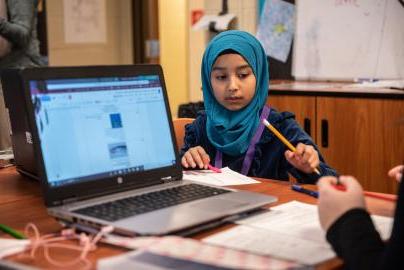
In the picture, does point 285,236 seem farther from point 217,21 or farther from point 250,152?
point 217,21

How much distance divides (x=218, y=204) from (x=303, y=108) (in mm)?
2132

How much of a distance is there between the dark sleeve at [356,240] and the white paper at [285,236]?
39 millimetres

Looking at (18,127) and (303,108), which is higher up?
(18,127)

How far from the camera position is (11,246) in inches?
42.2

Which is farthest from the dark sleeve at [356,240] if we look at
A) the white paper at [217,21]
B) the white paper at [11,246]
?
the white paper at [217,21]

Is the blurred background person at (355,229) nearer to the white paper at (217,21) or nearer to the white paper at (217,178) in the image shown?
the white paper at (217,178)

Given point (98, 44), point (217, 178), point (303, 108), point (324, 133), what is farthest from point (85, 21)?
point (217, 178)

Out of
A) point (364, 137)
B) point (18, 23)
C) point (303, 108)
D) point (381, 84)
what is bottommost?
point (364, 137)

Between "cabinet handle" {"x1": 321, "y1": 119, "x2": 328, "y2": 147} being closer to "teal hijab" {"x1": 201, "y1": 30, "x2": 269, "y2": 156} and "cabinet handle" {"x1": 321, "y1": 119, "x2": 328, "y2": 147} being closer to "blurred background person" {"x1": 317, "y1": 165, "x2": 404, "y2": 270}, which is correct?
"teal hijab" {"x1": 201, "y1": 30, "x2": 269, "y2": 156}

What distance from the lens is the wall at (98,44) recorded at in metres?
4.49

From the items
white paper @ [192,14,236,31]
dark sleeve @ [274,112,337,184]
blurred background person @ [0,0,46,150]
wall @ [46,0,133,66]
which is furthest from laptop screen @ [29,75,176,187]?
wall @ [46,0,133,66]

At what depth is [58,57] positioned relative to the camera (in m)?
4.54

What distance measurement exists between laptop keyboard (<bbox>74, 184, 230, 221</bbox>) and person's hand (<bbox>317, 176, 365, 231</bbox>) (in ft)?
1.11

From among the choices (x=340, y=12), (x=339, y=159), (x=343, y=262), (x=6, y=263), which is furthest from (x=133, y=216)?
(x=340, y=12)
